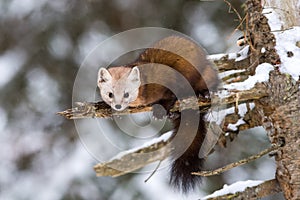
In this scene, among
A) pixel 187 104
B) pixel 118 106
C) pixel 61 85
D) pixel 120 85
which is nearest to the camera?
pixel 187 104

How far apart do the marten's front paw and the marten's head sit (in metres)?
0.12

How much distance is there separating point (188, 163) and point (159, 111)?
314 mm

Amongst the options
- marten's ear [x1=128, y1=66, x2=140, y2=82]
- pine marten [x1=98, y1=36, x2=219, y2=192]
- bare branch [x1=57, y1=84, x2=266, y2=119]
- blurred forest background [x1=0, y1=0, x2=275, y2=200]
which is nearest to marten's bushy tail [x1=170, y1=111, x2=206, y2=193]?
pine marten [x1=98, y1=36, x2=219, y2=192]

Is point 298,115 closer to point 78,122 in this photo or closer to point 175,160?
point 175,160

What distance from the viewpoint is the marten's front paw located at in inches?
122

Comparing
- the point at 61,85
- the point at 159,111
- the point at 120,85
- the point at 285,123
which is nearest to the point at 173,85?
the point at 159,111

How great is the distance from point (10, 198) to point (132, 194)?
116cm

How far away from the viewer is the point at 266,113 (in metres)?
2.80

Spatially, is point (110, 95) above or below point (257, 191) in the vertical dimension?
above

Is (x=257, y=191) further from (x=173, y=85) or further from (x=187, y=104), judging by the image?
(x=173, y=85)

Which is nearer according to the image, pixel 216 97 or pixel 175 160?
pixel 216 97

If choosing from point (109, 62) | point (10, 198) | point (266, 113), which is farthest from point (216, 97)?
point (10, 198)

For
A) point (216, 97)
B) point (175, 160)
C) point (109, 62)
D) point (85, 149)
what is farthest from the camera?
point (85, 149)

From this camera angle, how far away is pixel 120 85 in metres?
3.09
